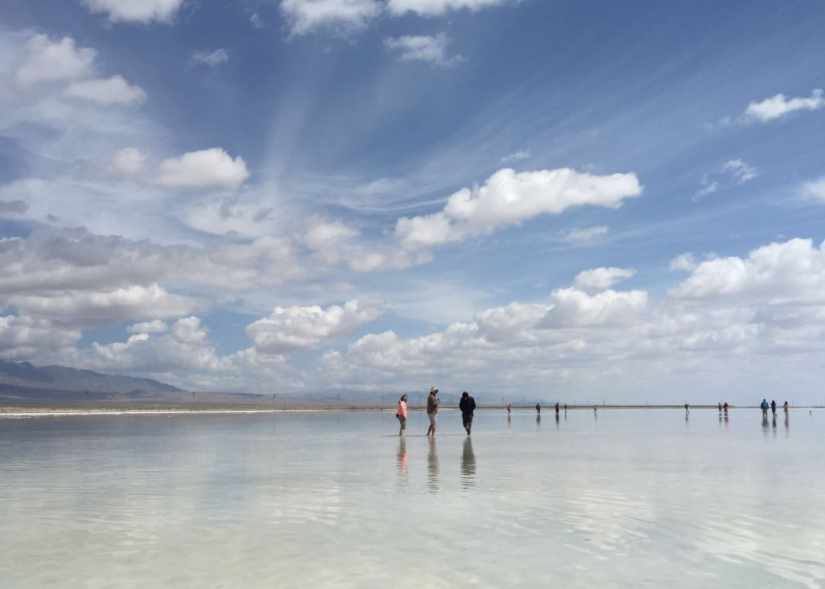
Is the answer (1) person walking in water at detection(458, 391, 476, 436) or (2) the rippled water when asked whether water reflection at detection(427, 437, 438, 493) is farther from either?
(1) person walking in water at detection(458, 391, 476, 436)

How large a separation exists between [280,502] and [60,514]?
4.04 meters

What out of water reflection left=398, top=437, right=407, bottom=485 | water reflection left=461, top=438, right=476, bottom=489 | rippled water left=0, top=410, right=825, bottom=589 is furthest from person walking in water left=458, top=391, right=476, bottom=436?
rippled water left=0, top=410, right=825, bottom=589

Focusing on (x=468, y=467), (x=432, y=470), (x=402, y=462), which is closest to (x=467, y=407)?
(x=402, y=462)

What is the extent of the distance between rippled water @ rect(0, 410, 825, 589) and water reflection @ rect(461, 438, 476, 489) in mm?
160

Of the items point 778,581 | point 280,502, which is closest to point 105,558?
point 280,502

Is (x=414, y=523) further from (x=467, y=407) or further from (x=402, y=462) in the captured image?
(x=467, y=407)

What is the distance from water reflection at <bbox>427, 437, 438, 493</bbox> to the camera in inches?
670

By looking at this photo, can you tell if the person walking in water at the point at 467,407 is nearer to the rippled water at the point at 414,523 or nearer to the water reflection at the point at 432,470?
the water reflection at the point at 432,470

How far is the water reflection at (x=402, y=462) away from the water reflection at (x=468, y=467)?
1522mm

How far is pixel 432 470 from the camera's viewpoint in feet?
67.9

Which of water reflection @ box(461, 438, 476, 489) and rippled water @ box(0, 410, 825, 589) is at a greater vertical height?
rippled water @ box(0, 410, 825, 589)

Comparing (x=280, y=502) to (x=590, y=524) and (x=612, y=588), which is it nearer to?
(x=590, y=524)

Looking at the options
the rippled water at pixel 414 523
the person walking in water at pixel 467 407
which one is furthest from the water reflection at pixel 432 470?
the person walking in water at pixel 467 407

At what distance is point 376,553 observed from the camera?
10.0 metres
